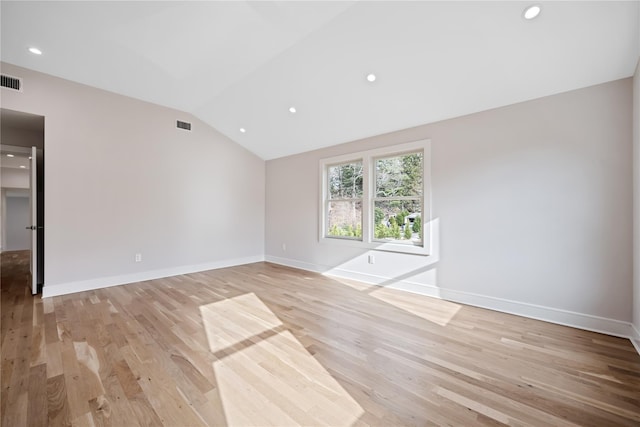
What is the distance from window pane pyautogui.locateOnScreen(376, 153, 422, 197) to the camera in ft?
12.6

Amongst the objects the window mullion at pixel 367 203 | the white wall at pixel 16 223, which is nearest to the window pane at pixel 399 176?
the window mullion at pixel 367 203

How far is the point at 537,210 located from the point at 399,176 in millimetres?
1759

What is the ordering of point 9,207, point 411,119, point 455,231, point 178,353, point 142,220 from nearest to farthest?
point 178,353
point 455,231
point 411,119
point 142,220
point 9,207

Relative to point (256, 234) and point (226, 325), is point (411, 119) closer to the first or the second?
point (226, 325)

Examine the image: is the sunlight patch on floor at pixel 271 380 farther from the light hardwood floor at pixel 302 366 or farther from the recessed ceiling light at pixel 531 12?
the recessed ceiling light at pixel 531 12

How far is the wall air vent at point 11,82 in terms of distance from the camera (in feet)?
10.5

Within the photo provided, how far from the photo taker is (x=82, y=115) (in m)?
3.74

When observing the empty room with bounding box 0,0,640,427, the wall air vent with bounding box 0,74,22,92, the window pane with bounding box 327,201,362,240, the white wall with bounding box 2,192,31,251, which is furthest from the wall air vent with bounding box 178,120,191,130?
the white wall with bounding box 2,192,31,251

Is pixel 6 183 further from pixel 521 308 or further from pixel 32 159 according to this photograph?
pixel 521 308

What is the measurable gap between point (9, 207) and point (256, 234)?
8.54m

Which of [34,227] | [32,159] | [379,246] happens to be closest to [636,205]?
[379,246]

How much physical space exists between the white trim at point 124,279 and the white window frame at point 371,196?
2267mm

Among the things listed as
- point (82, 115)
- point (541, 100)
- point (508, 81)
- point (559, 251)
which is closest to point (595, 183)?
point (559, 251)

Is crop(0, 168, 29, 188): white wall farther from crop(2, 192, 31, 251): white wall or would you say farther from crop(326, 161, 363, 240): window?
crop(326, 161, 363, 240): window
